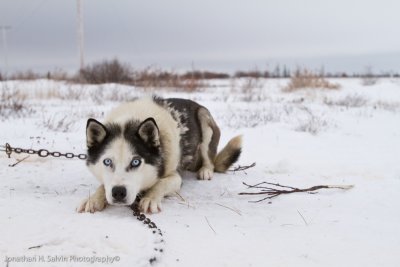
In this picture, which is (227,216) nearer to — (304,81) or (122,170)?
(122,170)

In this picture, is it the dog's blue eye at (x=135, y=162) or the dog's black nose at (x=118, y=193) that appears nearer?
the dog's black nose at (x=118, y=193)

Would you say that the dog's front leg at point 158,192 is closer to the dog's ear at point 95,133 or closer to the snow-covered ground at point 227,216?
the snow-covered ground at point 227,216

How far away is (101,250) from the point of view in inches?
99.1

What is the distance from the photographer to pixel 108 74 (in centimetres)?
2023

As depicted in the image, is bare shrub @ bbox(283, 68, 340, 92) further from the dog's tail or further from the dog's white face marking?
the dog's white face marking

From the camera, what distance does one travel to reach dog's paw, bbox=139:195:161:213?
3297 mm

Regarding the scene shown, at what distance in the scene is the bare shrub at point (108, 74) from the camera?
65.5 feet

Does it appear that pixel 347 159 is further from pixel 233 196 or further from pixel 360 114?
pixel 360 114

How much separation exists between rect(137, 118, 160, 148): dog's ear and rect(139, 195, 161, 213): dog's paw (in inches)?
17.6

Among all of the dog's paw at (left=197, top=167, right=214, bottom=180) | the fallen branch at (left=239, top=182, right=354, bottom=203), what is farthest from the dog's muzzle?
the dog's paw at (left=197, top=167, right=214, bottom=180)

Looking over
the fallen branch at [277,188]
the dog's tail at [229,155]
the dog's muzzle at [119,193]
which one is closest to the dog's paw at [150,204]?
the dog's muzzle at [119,193]

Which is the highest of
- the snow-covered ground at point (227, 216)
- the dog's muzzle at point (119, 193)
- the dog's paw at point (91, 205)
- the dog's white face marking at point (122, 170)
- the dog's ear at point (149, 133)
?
the dog's ear at point (149, 133)

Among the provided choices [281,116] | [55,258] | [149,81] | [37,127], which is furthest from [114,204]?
[149,81]

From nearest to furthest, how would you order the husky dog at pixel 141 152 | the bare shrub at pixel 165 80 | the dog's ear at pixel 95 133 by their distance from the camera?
the husky dog at pixel 141 152, the dog's ear at pixel 95 133, the bare shrub at pixel 165 80
